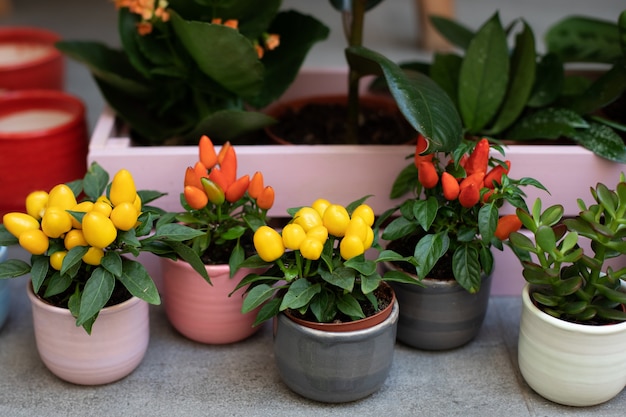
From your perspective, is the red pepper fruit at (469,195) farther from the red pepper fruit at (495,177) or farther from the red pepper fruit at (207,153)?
the red pepper fruit at (207,153)

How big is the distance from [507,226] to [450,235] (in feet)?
0.27

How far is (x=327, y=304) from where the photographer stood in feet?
3.44

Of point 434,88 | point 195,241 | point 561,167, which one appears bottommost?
point 195,241

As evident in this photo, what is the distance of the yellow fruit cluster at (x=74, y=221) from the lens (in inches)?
39.6

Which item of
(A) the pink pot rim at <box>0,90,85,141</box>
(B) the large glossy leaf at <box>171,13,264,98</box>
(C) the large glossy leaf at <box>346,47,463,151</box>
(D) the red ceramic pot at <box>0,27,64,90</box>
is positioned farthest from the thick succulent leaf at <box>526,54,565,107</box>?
(D) the red ceramic pot at <box>0,27,64,90</box>

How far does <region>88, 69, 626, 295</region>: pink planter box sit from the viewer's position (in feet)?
4.08

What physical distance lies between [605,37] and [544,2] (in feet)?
4.10

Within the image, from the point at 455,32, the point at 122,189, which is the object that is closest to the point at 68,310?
the point at 122,189

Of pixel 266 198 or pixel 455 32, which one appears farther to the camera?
pixel 455 32

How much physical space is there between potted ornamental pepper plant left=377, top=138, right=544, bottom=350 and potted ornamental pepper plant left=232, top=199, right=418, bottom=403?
0.22 feet

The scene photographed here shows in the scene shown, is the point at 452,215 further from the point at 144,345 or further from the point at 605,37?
the point at 605,37

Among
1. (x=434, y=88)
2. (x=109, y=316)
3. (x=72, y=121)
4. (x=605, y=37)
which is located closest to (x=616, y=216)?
(x=434, y=88)

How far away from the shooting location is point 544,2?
265 cm

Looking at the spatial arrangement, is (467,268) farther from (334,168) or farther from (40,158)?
(40,158)
